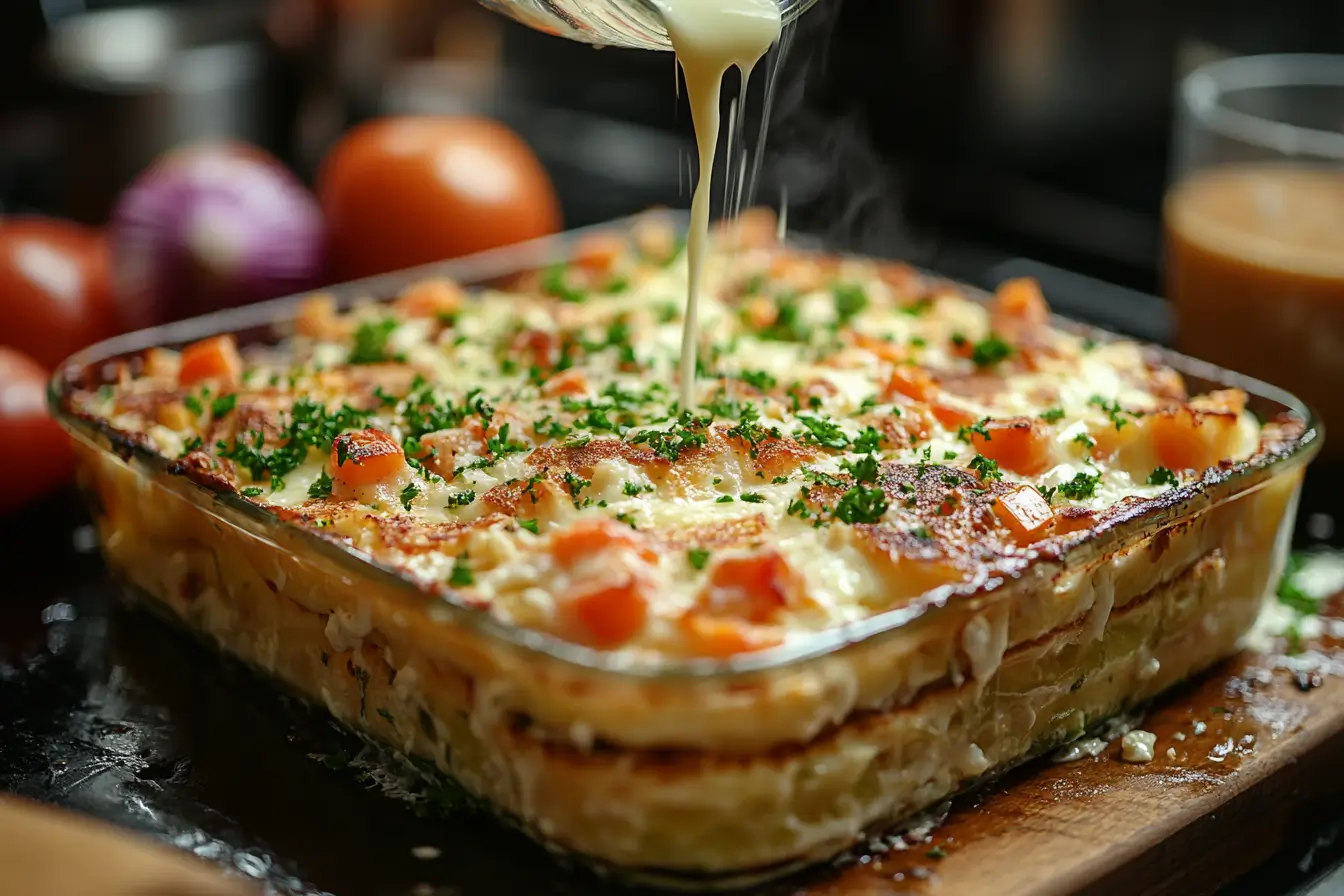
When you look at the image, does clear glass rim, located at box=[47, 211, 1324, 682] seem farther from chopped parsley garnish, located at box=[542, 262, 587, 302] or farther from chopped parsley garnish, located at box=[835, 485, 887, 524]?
chopped parsley garnish, located at box=[542, 262, 587, 302]

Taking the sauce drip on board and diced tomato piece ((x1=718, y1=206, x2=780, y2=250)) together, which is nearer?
the sauce drip on board

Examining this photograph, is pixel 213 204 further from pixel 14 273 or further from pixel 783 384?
pixel 783 384

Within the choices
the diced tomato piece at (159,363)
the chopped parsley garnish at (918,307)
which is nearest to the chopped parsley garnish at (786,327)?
the chopped parsley garnish at (918,307)

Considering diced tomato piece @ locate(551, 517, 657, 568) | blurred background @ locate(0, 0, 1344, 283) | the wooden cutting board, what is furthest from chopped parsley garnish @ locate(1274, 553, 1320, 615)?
blurred background @ locate(0, 0, 1344, 283)

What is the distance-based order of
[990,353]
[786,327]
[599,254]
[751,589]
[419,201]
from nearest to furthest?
[751,589]
[990,353]
[786,327]
[599,254]
[419,201]

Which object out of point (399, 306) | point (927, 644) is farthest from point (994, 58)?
point (927, 644)

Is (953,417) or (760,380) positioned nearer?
(953,417)

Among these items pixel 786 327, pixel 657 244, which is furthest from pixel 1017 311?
pixel 657 244

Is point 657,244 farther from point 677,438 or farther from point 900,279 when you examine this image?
point 677,438
